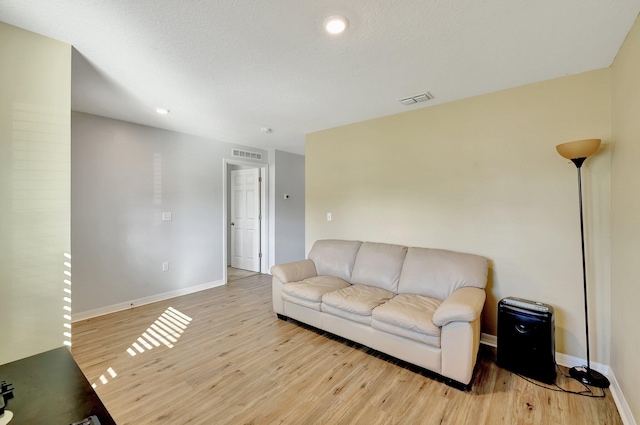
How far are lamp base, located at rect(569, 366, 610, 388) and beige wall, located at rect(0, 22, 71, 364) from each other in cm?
383

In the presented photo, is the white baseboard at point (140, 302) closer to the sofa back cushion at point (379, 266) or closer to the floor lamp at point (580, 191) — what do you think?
the sofa back cushion at point (379, 266)

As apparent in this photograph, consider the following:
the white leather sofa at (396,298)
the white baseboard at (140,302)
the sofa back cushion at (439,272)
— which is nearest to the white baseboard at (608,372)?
the white leather sofa at (396,298)

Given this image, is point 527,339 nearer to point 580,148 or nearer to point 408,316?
point 408,316

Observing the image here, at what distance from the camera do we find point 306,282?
321cm

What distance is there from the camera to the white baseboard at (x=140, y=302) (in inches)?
131

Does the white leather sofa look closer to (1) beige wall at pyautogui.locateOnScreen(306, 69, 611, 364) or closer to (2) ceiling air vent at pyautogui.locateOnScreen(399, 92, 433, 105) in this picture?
(1) beige wall at pyautogui.locateOnScreen(306, 69, 611, 364)

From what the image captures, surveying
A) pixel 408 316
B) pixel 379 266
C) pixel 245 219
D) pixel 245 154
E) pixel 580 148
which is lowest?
pixel 408 316

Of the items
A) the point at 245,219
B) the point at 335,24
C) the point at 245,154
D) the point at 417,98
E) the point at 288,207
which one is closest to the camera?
the point at 335,24

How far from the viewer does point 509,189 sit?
2.61 metres

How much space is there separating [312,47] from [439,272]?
2279mm

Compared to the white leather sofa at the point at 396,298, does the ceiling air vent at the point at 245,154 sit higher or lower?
higher

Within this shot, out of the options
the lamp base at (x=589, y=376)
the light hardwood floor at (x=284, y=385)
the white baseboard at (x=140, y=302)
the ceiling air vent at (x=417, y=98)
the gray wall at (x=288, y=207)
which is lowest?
the light hardwood floor at (x=284, y=385)

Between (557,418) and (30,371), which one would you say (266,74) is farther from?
(557,418)

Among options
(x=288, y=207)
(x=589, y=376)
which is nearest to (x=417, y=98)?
(x=589, y=376)
